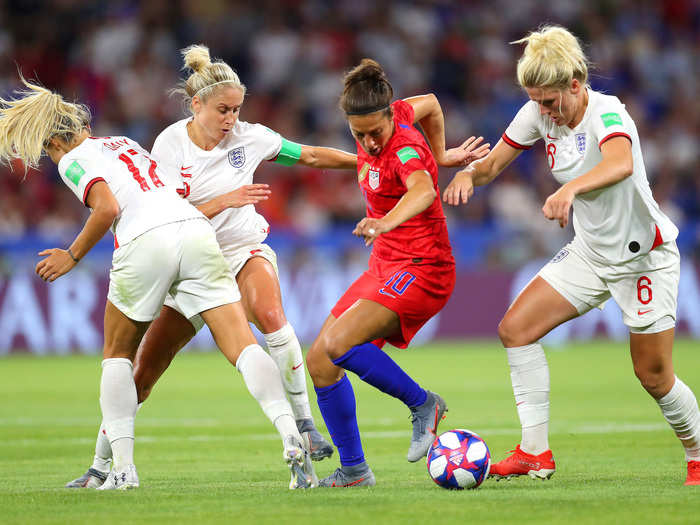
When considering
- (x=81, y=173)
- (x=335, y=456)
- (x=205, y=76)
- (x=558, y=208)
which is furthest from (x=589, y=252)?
(x=335, y=456)

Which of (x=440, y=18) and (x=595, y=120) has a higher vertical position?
(x=440, y=18)

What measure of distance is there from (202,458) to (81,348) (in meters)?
8.57

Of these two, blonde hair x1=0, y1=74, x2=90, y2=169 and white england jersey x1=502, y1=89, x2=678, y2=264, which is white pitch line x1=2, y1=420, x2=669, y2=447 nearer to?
white england jersey x1=502, y1=89, x2=678, y2=264

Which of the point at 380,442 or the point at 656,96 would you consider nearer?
the point at 380,442

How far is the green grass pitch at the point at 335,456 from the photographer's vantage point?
481 centimetres

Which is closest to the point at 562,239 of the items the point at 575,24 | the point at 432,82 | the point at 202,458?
the point at 432,82

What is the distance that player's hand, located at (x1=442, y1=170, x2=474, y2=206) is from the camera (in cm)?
583

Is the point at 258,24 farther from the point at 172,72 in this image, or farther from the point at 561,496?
the point at 561,496

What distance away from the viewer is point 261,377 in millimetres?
5512

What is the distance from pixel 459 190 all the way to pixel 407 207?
514 mm

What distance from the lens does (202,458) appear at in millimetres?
7129

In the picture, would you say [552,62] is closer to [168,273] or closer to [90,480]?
[168,273]

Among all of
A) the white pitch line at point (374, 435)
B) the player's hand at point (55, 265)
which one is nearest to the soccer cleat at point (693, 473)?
the white pitch line at point (374, 435)

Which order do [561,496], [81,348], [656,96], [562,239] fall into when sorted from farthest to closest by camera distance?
[656,96] < [562,239] < [81,348] < [561,496]
